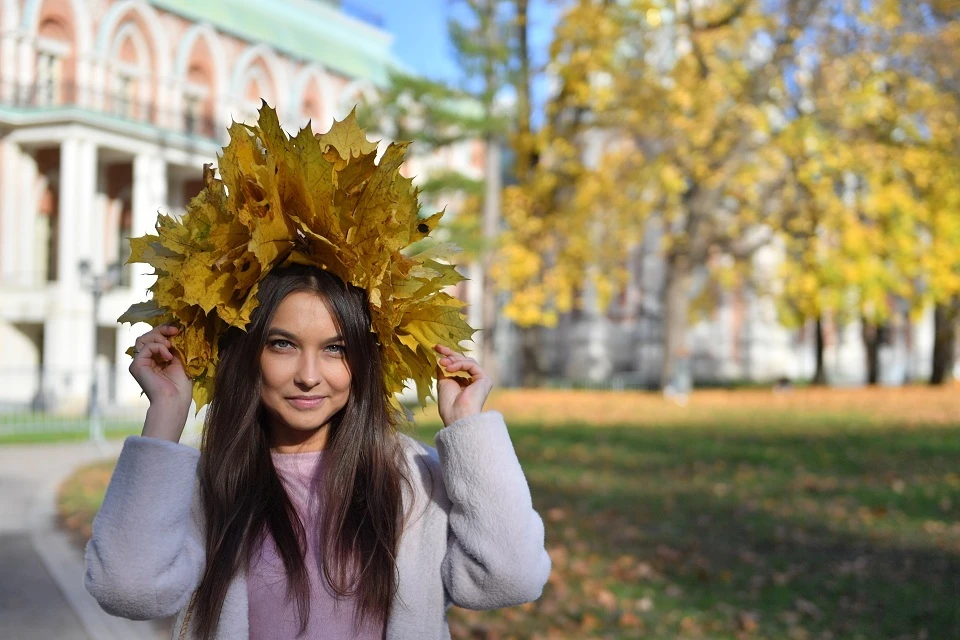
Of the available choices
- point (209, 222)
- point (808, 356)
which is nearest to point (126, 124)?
point (209, 222)

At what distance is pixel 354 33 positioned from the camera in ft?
73.2

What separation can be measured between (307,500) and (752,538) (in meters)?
6.53

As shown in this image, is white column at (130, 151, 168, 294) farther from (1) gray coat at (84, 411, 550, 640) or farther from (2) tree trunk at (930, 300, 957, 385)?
(2) tree trunk at (930, 300, 957, 385)

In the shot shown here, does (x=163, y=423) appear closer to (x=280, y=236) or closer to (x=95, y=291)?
(x=280, y=236)

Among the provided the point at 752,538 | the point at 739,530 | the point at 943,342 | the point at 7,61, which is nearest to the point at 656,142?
the point at 943,342

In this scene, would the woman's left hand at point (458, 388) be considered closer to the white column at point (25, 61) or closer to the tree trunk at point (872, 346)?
the white column at point (25, 61)

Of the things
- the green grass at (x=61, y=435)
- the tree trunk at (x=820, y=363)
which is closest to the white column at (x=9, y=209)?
the green grass at (x=61, y=435)

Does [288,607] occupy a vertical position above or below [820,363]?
above

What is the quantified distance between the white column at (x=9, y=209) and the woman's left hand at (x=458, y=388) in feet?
39.2

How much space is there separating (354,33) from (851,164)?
11228 mm

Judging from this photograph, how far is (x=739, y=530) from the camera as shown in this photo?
27.7 feet

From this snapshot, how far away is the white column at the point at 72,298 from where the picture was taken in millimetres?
14352

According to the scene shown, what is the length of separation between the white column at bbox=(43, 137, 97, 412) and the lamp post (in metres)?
0.30

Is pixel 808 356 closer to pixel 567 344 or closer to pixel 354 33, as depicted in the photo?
pixel 567 344
